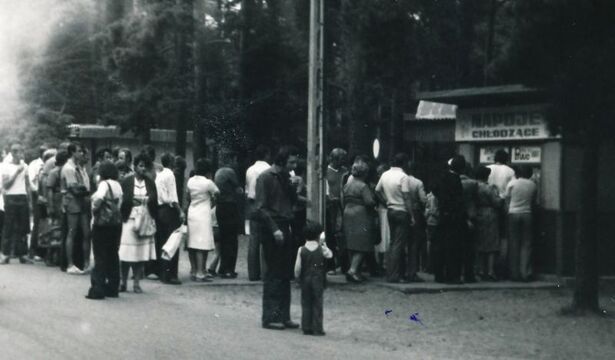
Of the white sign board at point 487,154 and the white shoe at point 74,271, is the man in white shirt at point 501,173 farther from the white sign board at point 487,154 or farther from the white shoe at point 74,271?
the white shoe at point 74,271

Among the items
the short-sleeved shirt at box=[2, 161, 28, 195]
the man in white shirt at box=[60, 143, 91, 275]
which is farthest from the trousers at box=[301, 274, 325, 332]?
the short-sleeved shirt at box=[2, 161, 28, 195]

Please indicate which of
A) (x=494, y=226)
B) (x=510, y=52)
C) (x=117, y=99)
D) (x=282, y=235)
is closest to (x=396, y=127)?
(x=117, y=99)

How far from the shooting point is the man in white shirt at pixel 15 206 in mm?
17234

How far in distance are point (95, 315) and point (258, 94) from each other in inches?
673

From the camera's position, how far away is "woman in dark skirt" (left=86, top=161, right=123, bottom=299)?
13141mm

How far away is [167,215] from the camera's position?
1557cm

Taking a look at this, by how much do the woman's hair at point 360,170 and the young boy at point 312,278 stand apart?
176 inches

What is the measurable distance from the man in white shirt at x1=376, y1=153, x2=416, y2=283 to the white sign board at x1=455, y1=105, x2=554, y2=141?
215cm

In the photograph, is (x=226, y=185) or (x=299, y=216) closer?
(x=299, y=216)

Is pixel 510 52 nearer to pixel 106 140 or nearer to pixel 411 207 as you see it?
pixel 411 207

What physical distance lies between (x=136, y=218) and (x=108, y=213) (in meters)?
1.01

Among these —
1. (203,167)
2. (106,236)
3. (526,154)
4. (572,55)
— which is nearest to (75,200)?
(203,167)

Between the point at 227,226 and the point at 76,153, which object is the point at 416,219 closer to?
the point at 227,226

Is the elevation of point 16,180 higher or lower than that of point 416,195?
higher
